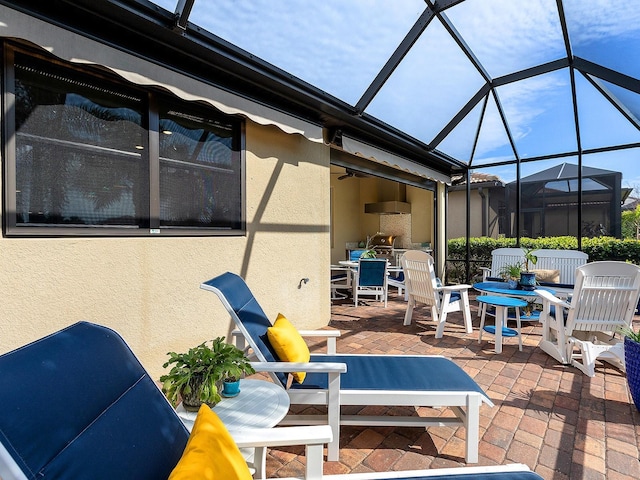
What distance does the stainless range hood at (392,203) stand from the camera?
10.6 metres

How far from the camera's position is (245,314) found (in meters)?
2.39

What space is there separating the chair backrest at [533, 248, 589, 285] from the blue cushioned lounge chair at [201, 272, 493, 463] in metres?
4.90

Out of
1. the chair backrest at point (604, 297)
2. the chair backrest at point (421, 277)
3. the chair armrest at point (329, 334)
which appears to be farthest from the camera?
the chair backrest at point (421, 277)

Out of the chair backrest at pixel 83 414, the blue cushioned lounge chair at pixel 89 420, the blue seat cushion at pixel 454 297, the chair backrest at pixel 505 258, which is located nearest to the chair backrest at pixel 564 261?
the chair backrest at pixel 505 258

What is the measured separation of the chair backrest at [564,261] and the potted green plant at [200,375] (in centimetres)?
642

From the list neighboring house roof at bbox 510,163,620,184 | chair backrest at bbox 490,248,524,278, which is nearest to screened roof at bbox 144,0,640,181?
neighboring house roof at bbox 510,163,620,184

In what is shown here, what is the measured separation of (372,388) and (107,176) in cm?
272

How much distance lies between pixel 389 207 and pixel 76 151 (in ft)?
29.2

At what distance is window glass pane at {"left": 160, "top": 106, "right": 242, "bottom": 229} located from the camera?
3268mm

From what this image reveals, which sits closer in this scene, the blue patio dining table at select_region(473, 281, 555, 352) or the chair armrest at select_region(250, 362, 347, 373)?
the chair armrest at select_region(250, 362, 347, 373)

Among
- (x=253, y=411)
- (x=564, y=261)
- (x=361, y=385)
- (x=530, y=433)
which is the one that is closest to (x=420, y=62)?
(x=361, y=385)

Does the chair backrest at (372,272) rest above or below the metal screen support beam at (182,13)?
below

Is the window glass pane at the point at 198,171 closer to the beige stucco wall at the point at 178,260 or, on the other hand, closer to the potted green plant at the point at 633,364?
the beige stucco wall at the point at 178,260

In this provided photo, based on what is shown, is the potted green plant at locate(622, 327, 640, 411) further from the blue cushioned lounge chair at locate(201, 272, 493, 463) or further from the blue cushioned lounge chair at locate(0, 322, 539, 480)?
the blue cushioned lounge chair at locate(0, 322, 539, 480)
